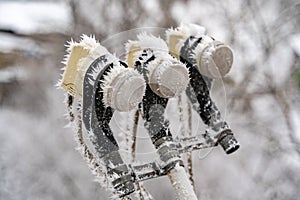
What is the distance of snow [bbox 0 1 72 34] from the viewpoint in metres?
1.64

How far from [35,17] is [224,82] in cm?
102

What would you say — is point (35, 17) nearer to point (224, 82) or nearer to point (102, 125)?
point (224, 82)

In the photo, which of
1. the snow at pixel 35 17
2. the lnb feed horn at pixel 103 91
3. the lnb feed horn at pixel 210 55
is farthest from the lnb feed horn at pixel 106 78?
the snow at pixel 35 17

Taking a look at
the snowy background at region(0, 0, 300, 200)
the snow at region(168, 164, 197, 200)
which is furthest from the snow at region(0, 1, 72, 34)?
the snow at region(168, 164, 197, 200)

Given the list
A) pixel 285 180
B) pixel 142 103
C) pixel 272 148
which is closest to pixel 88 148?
pixel 142 103

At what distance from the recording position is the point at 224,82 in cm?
103

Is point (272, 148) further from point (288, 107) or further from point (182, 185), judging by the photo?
point (182, 185)

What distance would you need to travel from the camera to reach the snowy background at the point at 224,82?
995 mm

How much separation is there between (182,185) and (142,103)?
0.11 meters

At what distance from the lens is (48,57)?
1569 millimetres

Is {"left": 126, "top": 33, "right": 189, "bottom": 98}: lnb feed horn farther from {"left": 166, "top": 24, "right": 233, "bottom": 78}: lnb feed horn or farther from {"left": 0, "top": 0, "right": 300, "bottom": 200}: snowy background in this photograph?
{"left": 0, "top": 0, "right": 300, "bottom": 200}: snowy background

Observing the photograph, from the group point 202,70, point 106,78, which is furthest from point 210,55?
point 106,78

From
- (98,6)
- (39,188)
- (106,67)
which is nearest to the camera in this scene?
(106,67)

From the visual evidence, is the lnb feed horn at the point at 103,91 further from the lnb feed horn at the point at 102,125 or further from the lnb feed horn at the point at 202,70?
the lnb feed horn at the point at 202,70
